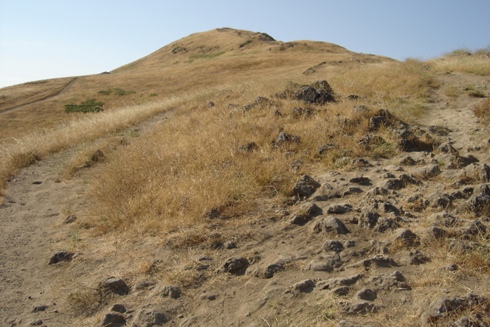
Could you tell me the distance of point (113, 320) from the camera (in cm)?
411

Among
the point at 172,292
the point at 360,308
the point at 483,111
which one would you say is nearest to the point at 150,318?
the point at 172,292

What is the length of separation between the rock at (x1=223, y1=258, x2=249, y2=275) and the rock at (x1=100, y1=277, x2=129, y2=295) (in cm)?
110

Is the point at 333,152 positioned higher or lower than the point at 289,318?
higher

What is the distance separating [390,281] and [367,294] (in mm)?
286

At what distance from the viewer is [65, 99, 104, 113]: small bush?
2845 cm

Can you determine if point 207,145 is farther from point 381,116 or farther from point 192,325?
point 192,325

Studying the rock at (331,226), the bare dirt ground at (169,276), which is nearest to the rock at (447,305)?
the bare dirt ground at (169,276)

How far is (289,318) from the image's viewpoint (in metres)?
3.66

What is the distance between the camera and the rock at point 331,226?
16.4 feet

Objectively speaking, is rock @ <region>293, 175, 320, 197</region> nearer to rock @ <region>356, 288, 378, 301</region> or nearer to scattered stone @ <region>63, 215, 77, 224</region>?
rock @ <region>356, 288, 378, 301</region>

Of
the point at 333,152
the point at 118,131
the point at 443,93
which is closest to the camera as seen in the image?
the point at 333,152

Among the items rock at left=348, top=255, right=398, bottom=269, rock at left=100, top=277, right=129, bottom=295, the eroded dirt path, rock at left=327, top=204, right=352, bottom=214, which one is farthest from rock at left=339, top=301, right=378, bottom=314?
the eroded dirt path

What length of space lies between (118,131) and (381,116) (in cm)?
974

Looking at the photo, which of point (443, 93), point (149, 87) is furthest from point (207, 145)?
point (149, 87)
